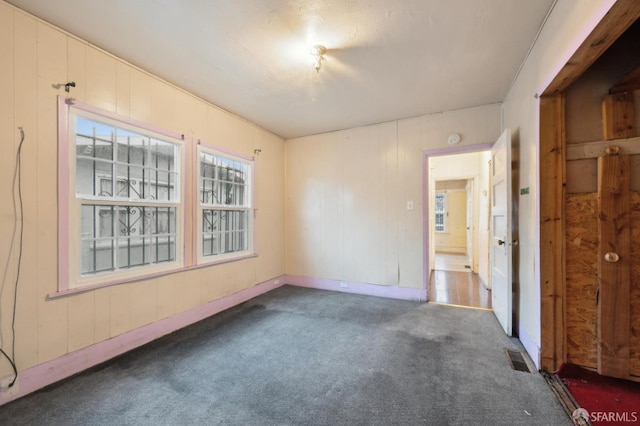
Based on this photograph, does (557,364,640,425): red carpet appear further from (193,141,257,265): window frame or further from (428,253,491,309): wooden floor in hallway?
(193,141,257,265): window frame

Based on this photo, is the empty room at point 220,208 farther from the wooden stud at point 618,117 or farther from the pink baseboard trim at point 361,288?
the pink baseboard trim at point 361,288

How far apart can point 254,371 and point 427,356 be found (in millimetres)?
1467

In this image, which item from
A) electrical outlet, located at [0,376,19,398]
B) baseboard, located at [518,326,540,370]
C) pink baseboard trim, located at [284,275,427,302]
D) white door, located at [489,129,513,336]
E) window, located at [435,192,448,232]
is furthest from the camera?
window, located at [435,192,448,232]

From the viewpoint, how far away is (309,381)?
6.12ft

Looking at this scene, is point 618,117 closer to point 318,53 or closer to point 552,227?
point 552,227

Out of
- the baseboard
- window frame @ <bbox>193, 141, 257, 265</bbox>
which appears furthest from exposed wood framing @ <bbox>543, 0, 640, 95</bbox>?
window frame @ <bbox>193, 141, 257, 265</bbox>

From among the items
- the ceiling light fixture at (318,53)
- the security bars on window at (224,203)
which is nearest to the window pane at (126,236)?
the security bars on window at (224,203)

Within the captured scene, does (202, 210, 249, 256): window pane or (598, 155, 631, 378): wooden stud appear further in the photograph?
(202, 210, 249, 256): window pane

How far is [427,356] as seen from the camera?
220cm

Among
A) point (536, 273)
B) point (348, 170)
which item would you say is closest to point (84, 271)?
point (348, 170)

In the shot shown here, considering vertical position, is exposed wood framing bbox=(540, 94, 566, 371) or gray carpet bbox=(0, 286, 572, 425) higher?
exposed wood framing bbox=(540, 94, 566, 371)

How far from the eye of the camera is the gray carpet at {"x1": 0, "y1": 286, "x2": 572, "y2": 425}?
5.04 ft

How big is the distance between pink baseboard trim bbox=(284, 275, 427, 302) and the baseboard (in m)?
1.26

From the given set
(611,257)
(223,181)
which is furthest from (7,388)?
(611,257)
